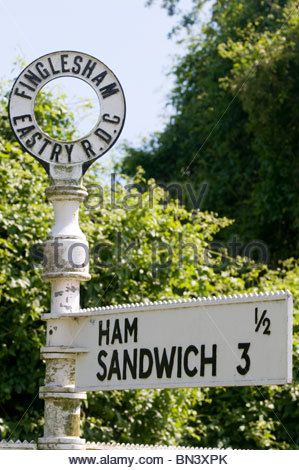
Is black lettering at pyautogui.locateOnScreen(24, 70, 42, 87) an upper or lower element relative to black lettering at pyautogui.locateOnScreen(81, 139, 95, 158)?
upper

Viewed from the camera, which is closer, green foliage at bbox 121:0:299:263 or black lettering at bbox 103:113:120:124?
black lettering at bbox 103:113:120:124

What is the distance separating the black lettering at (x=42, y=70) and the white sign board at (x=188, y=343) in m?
0.79

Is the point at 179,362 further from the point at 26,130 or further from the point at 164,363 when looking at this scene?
the point at 26,130

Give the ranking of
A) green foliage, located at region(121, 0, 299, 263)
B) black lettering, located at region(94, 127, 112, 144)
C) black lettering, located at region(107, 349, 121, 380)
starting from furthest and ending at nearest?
green foliage, located at region(121, 0, 299, 263), black lettering, located at region(94, 127, 112, 144), black lettering, located at region(107, 349, 121, 380)

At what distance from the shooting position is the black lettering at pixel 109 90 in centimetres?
342

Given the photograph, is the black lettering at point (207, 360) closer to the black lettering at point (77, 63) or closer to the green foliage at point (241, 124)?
the black lettering at point (77, 63)

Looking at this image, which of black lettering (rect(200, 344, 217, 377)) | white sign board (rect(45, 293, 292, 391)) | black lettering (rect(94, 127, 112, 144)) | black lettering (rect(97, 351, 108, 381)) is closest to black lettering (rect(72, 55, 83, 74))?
black lettering (rect(94, 127, 112, 144))

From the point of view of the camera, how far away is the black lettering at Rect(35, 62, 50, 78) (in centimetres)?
343

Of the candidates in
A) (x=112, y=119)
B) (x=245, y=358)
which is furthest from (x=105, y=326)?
(x=112, y=119)

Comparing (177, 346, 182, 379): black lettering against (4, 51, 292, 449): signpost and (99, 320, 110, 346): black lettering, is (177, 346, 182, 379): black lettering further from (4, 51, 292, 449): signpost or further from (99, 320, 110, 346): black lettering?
(99, 320, 110, 346): black lettering

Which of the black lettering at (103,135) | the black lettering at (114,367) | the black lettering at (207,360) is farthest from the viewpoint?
the black lettering at (103,135)

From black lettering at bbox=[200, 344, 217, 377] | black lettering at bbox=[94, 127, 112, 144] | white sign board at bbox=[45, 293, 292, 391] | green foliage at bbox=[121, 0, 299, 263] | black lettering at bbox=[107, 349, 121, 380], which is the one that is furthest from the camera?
green foliage at bbox=[121, 0, 299, 263]

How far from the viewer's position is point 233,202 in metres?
21.3

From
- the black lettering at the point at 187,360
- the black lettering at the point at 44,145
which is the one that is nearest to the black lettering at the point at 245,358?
the black lettering at the point at 187,360
